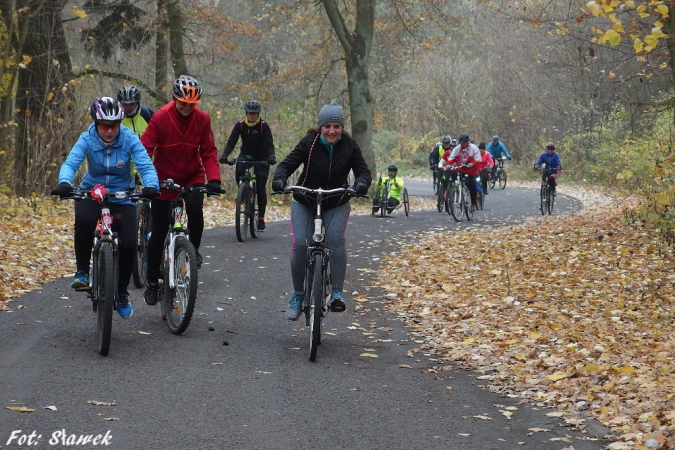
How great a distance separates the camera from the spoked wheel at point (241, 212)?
1559 cm

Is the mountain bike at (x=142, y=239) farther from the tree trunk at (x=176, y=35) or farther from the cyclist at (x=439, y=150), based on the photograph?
the cyclist at (x=439, y=150)

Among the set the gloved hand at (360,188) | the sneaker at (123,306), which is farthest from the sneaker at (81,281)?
the gloved hand at (360,188)

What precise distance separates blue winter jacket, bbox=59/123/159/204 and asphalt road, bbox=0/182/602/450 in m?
1.35

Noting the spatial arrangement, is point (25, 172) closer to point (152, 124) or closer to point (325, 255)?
point (152, 124)

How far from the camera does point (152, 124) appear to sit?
8867 mm

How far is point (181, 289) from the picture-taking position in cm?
842

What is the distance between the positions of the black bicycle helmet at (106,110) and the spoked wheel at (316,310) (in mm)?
2010

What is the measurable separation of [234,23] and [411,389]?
2444 cm

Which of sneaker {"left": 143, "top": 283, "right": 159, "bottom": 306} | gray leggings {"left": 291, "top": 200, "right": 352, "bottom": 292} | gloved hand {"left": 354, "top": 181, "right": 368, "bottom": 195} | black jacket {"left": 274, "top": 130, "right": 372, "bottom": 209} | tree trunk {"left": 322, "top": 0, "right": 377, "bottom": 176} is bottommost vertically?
sneaker {"left": 143, "top": 283, "right": 159, "bottom": 306}

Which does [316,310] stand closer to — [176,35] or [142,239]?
[142,239]

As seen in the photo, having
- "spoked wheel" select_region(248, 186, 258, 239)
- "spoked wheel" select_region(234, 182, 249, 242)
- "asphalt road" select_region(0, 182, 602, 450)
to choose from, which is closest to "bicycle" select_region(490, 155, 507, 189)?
"spoked wheel" select_region(248, 186, 258, 239)

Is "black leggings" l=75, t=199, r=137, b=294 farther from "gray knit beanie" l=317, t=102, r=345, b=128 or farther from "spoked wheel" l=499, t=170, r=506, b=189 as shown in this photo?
"spoked wheel" l=499, t=170, r=506, b=189

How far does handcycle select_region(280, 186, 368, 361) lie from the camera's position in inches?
306

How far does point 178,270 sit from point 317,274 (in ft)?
4.61
